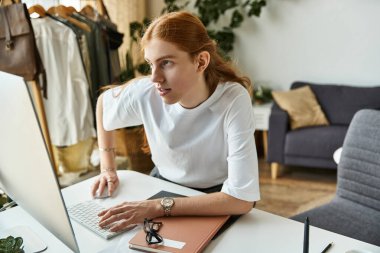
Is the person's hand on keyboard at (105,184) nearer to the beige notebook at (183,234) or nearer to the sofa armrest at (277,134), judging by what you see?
the beige notebook at (183,234)

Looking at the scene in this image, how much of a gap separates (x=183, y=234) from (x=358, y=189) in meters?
0.88

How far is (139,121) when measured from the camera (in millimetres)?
1487

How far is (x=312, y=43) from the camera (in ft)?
12.3

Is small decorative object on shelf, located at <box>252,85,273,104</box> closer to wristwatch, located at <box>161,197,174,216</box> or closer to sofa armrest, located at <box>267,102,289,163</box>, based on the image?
sofa armrest, located at <box>267,102,289,163</box>

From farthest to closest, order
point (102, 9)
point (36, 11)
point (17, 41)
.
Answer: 1. point (102, 9)
2. point (36, 11)
3. point (17, 41)

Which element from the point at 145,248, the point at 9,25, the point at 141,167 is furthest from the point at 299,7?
the point at 145,248

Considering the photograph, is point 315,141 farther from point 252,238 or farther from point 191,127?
point 252,238

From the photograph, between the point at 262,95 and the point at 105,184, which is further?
the point at 262,95

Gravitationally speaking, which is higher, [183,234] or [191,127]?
[191,127]

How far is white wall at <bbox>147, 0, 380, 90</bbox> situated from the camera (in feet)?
11.7

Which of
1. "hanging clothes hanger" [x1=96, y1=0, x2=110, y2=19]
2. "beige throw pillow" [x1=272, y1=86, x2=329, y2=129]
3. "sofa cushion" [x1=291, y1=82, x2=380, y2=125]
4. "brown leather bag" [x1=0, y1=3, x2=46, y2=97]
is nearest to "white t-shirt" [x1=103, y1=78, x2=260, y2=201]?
"brown leather bag" [x1=0, y1=3, x2=46, y2=97]

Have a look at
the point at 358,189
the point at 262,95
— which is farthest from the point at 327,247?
the point at 262,95

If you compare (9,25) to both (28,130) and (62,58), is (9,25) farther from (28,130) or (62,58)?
(28,130)

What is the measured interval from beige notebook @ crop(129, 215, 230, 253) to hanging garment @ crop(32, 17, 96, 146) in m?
1.83
